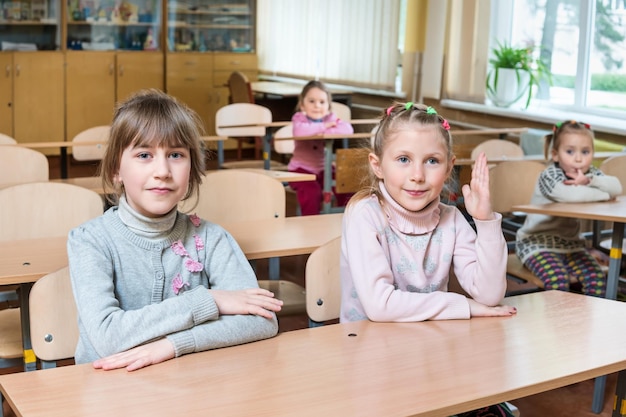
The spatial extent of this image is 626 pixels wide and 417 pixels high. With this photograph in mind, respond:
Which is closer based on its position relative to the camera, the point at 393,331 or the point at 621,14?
the point at 393,331

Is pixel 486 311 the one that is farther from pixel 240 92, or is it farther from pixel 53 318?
pixel 240 92

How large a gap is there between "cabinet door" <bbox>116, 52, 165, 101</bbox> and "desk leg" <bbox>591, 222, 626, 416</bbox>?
6.25m

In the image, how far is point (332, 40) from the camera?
8.37 meters

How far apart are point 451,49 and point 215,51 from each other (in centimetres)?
307

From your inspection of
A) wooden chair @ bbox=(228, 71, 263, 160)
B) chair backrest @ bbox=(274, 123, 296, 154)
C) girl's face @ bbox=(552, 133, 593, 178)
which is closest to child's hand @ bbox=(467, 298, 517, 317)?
girl's face @ bbox=(552, 133, 593, 178)

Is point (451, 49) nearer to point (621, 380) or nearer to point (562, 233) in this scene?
point (562, 233)

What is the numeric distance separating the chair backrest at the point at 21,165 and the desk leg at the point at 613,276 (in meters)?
2.30

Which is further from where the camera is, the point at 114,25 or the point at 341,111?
the point at 114,25

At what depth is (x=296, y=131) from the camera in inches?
213

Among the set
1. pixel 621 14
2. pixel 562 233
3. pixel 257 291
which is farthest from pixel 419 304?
pixel 621 14

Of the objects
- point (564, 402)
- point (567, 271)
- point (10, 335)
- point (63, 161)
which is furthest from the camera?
point (63, 161)

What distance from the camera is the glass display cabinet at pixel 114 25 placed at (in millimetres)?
8461

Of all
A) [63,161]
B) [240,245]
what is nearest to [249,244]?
[240,245]

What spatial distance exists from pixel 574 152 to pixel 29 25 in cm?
619
